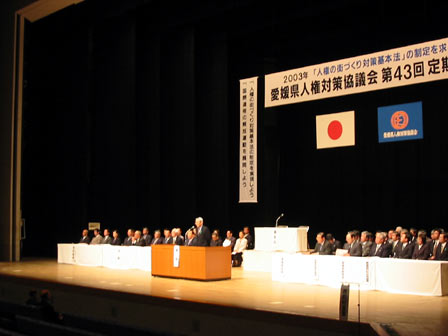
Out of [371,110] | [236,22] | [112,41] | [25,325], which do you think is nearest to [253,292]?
[25,325]

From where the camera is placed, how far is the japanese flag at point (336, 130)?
11117 mm

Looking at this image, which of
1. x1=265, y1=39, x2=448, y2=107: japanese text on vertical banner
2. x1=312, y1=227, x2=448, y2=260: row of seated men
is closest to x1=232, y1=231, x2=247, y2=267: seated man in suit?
x1=312, y1=227, x2=448, y2=260: row of seated men

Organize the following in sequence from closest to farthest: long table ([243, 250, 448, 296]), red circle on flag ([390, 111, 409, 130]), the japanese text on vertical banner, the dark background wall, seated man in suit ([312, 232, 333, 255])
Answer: long table ([243, 250, 448, 296])
the japanese text on vertical banner
seated man in suit ([312, 232, 333, 255])
red circle on flag ([390, 111, 409, 130])
the dark background wall

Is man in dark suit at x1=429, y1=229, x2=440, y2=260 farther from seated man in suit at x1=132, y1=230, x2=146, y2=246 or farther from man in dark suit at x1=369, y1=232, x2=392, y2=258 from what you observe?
seated man in suit at x1=132, y1=230, x2=146, y2=246

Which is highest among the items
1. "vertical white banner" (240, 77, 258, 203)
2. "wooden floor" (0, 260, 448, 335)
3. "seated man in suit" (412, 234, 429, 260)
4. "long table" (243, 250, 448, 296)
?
"vertical white banner" (240, 77, 258, 203)

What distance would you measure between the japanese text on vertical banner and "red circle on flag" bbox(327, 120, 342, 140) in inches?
63.6

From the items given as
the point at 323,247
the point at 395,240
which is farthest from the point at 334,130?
the point at 323,247

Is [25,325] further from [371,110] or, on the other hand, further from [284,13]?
[284,13]

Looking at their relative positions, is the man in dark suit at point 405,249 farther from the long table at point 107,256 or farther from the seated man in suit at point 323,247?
the long table at point 107,256

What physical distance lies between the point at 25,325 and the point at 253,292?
4.05m

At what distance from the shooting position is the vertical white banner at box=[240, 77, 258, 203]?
1251 cm

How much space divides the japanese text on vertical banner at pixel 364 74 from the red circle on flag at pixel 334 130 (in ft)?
5.30

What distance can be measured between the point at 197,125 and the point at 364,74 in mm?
6236

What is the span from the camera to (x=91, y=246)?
43.9 feet
